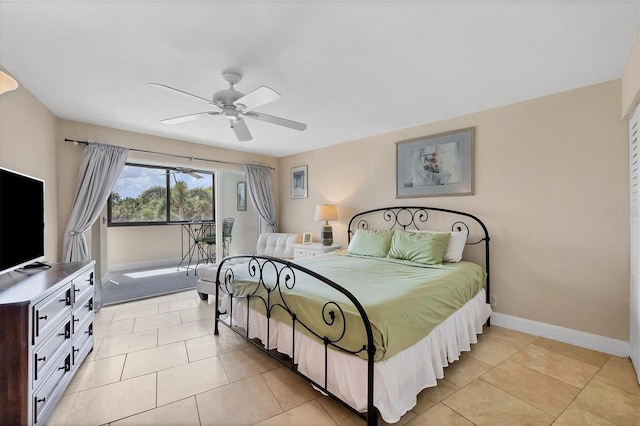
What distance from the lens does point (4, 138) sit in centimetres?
234

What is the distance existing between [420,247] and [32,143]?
4.07 metres

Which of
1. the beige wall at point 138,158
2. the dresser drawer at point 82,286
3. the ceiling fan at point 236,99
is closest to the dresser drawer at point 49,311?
the dresser drawer at point 82,286

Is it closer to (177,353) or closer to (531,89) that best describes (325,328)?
(177,353)

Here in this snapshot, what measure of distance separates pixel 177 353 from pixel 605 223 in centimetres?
403

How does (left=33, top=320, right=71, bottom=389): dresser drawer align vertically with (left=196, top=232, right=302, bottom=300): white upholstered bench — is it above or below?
below

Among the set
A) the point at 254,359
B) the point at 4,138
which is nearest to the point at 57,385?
the point at 254,359

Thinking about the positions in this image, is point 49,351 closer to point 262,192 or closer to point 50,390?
point 50,390

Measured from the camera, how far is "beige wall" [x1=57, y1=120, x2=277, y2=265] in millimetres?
3635

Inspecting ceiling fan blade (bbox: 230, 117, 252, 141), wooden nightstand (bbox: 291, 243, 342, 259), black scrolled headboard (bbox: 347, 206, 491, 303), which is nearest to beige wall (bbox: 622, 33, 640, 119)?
black scrolled headboard (bbox: 347, 206, 491, 303)

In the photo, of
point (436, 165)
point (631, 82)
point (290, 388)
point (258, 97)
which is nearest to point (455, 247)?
point (436, 165)

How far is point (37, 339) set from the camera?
5.40 feet

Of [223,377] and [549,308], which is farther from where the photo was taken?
[549,308]

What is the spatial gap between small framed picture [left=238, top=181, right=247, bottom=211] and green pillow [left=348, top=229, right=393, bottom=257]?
273 cm

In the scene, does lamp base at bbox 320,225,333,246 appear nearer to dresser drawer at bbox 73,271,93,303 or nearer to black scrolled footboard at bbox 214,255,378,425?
black scrolled footboard at bbox 214,255,378,425
